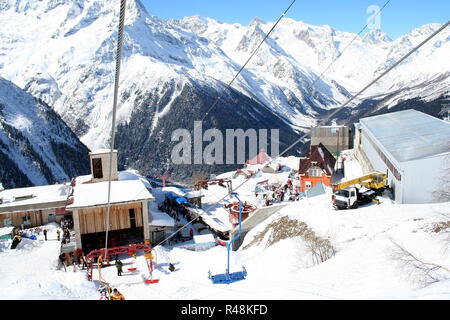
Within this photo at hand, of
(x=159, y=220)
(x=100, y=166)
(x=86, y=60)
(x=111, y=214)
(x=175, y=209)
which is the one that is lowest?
(x=175, y=209)

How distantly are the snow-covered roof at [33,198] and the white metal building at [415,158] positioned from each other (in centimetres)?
2243

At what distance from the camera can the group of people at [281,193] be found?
27.8 meters

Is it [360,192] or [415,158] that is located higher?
[415,158]

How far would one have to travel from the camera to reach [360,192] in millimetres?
19188

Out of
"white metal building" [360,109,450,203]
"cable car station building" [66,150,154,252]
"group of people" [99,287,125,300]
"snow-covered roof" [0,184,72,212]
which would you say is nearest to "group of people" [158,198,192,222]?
"cable car station building" [66,150,154,252]

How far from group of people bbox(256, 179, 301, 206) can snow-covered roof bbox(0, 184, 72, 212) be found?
15.9 metres

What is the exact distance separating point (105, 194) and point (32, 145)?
68.8 m

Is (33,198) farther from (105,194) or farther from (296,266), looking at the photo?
(296,266)

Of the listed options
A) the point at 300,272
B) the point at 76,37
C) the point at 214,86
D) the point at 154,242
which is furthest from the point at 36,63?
the point at 300,272

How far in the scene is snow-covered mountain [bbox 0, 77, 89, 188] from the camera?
69.3 m

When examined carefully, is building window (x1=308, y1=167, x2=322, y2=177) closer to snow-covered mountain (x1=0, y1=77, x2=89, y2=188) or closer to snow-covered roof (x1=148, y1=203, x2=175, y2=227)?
snow-covered roof (x1=148, y1=203, x2=175, y2=227)

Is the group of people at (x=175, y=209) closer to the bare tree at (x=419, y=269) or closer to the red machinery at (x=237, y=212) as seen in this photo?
the red machinery at (x=237, y=212)

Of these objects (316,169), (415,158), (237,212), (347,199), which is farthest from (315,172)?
(415,158)
